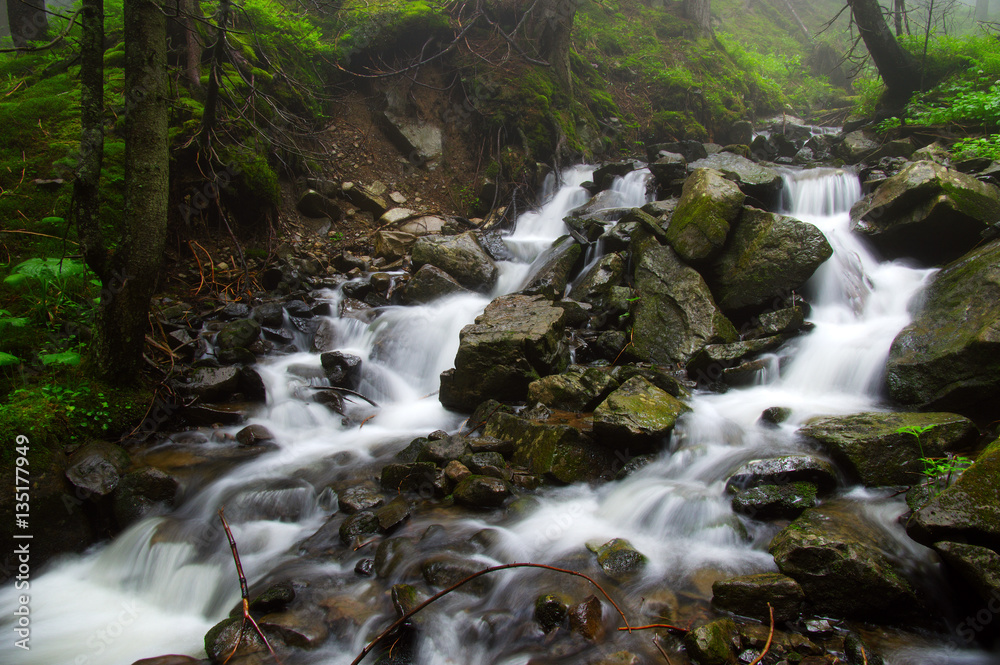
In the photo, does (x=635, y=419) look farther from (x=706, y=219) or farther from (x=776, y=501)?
(x=706, y=219)

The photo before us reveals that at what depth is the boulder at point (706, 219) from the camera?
21.0 feet

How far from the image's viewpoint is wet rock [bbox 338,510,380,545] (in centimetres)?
360

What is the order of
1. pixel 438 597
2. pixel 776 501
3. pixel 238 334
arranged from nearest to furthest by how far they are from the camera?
pixel 438 597 → pixel 776 501 → pixel 238 334

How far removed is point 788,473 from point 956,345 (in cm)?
220

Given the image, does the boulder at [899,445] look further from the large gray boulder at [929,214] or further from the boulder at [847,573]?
the large gray boulder at [929,214]

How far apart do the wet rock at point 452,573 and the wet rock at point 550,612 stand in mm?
441

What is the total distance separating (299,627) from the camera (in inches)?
112

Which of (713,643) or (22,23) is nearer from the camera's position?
(713,643)

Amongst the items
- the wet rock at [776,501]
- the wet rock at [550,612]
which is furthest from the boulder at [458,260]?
the wet rock at [550,612]

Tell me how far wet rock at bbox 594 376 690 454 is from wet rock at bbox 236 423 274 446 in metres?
3.35

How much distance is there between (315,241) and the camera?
8.63 metres

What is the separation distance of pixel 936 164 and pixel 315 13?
1199 centimetres

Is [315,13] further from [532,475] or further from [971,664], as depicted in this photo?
[971,664]

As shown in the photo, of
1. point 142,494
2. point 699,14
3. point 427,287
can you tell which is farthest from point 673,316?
point 699,14
